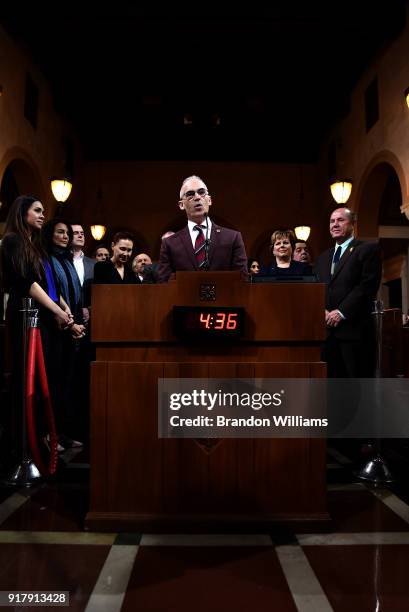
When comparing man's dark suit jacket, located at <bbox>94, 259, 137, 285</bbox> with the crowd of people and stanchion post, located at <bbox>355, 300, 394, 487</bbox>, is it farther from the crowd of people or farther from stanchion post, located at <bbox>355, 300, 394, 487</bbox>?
stanchion post, located at <bbox>355, 300, 394, 487</bbox>

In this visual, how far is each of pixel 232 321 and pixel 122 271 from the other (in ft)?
8.32

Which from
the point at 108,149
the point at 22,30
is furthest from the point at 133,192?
the point at 22,30

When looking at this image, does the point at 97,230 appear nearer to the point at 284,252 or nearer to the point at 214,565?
the point at 284,252

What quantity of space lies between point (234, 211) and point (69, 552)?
11.5m

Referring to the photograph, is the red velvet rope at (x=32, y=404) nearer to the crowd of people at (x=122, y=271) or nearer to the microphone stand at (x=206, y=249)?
the crowd of people at (x=122, y=271)

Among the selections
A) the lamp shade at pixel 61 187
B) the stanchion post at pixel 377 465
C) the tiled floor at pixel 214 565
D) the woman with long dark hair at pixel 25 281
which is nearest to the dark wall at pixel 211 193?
the lamp shade at pixel 61 187

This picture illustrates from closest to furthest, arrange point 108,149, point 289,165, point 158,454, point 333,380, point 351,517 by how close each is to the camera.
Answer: point 158,454 < point 351,517 < point 333,380 < point 108,149 < point 289,165

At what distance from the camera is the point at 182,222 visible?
42.8ft

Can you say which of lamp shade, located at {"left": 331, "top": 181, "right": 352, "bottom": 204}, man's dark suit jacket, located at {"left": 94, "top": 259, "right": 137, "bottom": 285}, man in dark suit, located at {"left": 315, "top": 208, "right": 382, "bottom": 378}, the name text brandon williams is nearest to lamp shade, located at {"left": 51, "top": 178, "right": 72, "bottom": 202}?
lamp shade, located at {"left": 331, "top": 181, "right": 352, "bottom": 204}

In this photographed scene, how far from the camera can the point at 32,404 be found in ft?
8.79

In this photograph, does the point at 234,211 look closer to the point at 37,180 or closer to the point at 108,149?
the point at 108,149

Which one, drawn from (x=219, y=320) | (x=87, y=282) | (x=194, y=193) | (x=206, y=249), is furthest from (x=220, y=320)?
(x=87, y=282)

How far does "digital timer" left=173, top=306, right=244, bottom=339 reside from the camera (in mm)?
2100

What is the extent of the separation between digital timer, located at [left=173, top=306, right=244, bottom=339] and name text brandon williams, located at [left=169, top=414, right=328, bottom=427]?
0.34 meters
